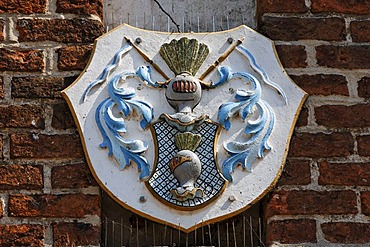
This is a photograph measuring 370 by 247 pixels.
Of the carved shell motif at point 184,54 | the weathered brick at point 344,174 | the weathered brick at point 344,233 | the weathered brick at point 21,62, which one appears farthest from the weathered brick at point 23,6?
the weathered brick at point 344,233

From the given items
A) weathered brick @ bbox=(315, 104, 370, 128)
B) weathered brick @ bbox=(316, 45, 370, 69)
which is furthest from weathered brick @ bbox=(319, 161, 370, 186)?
weathered brick @ bbox=(316, 45, 370, 69)

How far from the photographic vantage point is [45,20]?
4.31 metres

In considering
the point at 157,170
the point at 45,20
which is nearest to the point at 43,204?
the point at 157,170

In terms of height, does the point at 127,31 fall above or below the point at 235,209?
above

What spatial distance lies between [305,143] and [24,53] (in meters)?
1.01

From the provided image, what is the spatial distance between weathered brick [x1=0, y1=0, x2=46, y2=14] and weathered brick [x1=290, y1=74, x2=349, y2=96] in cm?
90

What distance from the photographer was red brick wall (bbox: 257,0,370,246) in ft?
13.5

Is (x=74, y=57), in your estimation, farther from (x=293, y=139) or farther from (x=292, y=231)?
(x=292, y=231)

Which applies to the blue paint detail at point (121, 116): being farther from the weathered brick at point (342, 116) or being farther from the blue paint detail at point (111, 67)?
the weathered brick at point (342, 116)

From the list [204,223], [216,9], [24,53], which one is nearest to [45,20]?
[24,53]

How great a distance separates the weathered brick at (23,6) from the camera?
14.2 ft

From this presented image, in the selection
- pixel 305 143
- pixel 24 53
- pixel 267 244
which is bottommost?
pixel 267 244

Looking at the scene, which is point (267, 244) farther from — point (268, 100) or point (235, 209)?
point (268, 100)

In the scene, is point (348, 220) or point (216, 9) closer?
point (348, 220)
